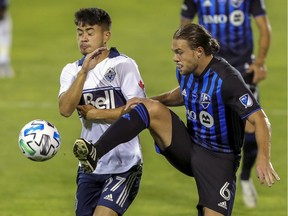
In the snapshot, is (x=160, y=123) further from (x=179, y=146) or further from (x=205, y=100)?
(x=205, y=100)

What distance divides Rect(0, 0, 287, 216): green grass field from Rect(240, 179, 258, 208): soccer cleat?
122 millimetres

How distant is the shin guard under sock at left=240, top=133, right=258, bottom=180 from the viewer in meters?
11.3

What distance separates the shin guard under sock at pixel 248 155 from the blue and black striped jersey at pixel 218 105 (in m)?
2.73

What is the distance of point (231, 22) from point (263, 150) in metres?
4.26

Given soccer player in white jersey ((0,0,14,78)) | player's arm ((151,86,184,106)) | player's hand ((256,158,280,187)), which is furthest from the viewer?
soccer player in white jersey ((0,0,14,78))

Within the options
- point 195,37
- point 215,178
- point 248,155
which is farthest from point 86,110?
point 248,155

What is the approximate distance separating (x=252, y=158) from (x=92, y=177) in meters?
3.29

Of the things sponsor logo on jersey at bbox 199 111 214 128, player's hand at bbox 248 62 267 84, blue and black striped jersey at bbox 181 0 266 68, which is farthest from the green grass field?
sponsor logo on jersey at bbox 199 111 214 128

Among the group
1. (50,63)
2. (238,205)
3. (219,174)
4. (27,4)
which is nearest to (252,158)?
(238,205)

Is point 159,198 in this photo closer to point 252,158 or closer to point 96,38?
point 252,158

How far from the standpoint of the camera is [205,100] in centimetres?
838

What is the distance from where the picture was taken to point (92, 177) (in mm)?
8594

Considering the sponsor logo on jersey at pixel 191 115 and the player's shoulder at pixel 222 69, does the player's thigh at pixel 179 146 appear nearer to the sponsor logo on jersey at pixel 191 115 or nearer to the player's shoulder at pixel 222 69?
the sponsor logo on jersey at pixel 191 115

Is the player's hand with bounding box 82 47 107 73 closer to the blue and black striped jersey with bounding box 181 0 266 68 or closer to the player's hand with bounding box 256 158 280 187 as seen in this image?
the player's hand with bounding box 256 158 280 187
